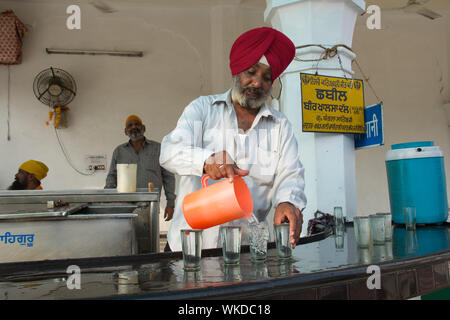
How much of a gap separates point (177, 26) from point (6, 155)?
2.73m

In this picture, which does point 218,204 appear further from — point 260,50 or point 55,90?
point 55,90

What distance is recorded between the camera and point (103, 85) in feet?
17.0

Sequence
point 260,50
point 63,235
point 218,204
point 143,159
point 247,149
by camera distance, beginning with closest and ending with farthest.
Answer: point 218,204 → point 260,50 → point 247,149 → point 63,235 → point 143,159

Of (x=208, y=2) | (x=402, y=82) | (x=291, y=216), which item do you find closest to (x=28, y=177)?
(x=208, y=2)

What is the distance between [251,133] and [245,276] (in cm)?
89

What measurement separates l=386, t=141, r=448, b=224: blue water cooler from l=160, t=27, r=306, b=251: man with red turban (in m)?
0.61

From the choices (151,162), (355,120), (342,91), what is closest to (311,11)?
(342,91)

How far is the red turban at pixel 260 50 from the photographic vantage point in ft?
5.38

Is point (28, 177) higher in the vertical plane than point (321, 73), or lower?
lower

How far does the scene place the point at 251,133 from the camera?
5.82 feet

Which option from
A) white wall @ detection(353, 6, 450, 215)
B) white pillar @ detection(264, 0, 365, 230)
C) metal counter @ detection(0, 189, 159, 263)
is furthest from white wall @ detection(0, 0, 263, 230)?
metal counter @ detection(0, 189, 159, 263)

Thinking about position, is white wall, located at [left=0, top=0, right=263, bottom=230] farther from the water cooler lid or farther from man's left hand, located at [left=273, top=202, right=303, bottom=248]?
man's left hand, located at [left=273, top=202, right=303, bottom=248]

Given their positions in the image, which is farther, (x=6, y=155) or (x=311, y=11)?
(x=6, y=155)

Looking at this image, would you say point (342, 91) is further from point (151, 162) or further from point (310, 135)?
point (151, 162)
